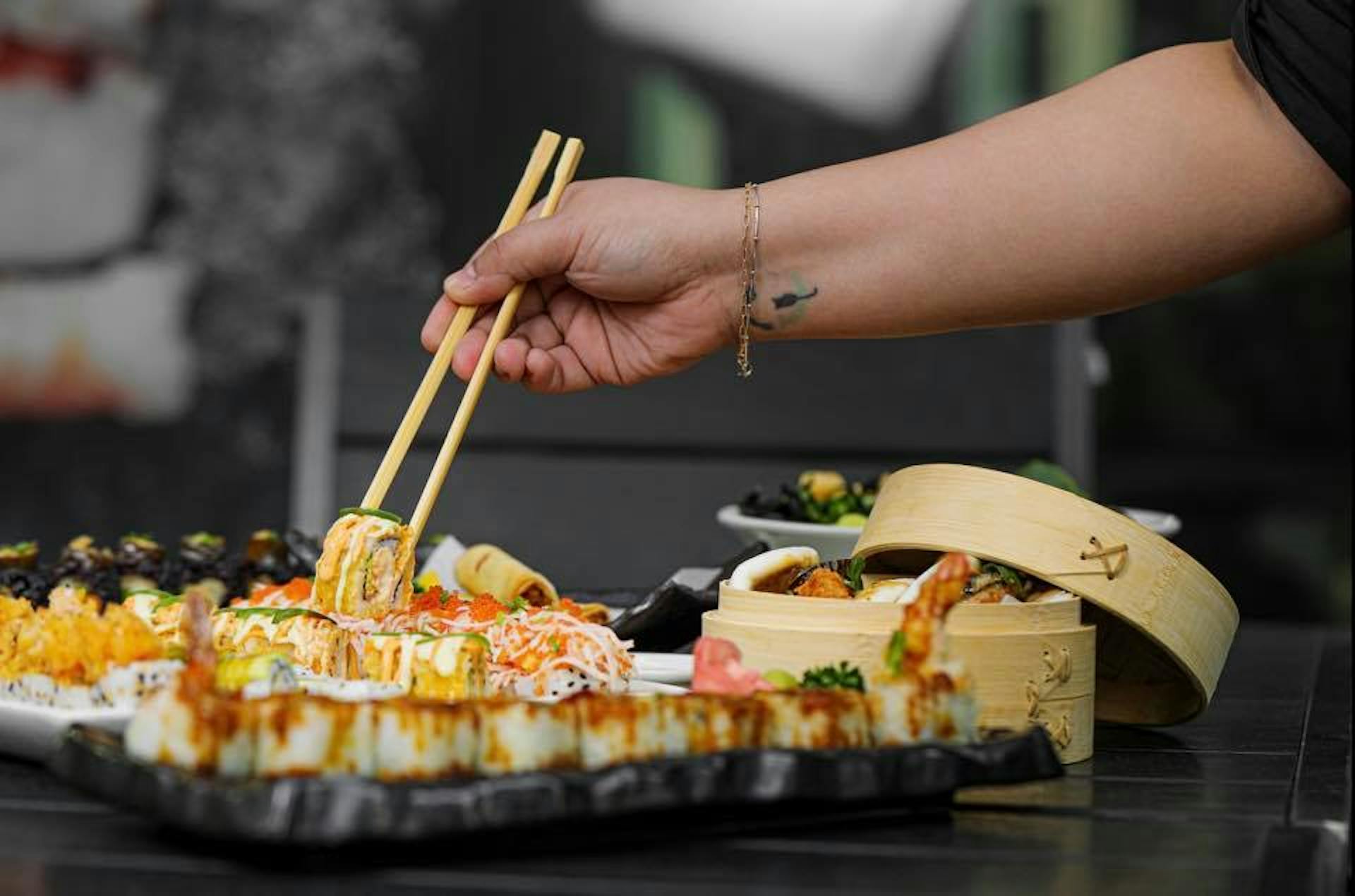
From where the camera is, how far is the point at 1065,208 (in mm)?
1524

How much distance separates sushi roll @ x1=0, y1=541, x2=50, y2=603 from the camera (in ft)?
5.52

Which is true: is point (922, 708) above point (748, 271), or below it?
below

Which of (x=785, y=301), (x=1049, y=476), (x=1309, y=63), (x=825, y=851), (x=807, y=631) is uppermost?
(x=1309, y=63)

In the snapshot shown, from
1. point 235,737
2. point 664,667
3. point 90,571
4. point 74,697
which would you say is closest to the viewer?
point 235,737

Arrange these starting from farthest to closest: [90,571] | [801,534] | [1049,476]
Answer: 1. [1049,476]
2. [801,534]
3. [90,571]

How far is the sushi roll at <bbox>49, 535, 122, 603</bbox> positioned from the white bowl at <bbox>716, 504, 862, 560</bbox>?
2.03ft

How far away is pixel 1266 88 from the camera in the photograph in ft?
4.61

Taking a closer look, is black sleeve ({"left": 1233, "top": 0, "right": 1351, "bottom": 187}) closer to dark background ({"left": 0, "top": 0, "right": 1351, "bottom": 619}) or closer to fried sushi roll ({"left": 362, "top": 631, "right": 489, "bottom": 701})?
fried sushi roll ({"left": 362, "top": 631, "right": 489, "bottom": 701})

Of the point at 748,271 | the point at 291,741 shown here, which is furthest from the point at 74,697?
the point at 748,271

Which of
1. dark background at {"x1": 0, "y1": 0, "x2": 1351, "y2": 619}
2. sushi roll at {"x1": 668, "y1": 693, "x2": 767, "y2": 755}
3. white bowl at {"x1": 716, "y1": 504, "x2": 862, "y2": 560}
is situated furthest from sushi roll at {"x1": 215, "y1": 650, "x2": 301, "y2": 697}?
dark background at {"x1": 0, "y1": 0, "x2": 1351, "y2": 619}

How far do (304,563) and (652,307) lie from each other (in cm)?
44

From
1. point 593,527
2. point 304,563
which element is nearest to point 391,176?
point 593,527

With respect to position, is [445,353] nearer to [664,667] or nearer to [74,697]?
[664,667]

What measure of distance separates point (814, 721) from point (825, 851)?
7cm
